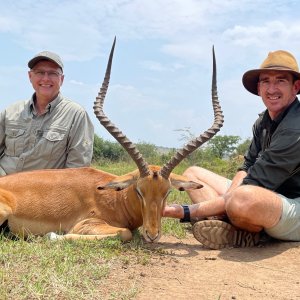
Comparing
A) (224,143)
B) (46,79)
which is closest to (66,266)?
(46,79)

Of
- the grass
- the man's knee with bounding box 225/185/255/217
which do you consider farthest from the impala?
the man's knee with bounding box 225/185/255/217

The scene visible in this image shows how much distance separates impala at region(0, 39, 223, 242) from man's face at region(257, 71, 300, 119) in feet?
2.23

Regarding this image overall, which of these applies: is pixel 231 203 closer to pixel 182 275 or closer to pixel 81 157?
pixel 182 275

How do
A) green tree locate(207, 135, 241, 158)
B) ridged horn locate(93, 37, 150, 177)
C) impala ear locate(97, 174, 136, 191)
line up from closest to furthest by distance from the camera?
ridged horn locate(93, 37, 150, 177) → impala ear locate(97, 174, 136, 191) → green tree locate(207, 135, 241, 158)

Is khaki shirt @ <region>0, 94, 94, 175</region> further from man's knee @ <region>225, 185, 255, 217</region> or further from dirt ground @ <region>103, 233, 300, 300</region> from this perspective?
man's knee @ <region>225, 185, 255, 217</region>

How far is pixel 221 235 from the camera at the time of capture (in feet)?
18.9

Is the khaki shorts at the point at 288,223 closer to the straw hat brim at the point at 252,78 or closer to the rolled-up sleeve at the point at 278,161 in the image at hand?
the rolled-up sleeve at the point at 278,161

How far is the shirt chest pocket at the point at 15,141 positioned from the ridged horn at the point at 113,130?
1.71 m

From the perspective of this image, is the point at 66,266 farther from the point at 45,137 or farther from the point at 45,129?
the point at 45,129

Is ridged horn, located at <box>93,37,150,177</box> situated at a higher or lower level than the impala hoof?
higher

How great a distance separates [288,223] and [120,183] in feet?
6.73

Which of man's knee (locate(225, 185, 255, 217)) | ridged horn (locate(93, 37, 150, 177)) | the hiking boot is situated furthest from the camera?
ridged horn (locate(93, 37, 150, 177))

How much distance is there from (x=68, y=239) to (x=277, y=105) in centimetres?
283

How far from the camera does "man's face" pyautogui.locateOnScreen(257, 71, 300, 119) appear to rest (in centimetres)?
580
